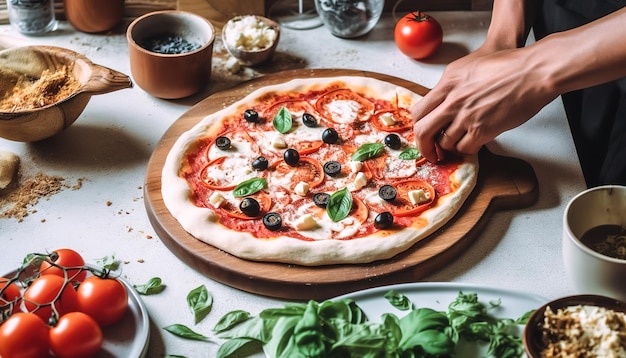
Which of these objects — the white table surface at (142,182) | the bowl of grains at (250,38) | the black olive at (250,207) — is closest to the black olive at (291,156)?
the black olive at (250,207)

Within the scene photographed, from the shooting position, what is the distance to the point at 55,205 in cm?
217

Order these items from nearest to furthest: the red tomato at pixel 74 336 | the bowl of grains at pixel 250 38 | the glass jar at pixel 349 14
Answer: the red tomato at pixel 74 336, the bowl of grains at pixel 250 38, the glass jar at pixel 349 14

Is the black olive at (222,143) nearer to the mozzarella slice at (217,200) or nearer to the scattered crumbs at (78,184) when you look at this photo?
the mozzarella slice at (217,200)

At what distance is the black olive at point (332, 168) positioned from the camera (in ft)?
7.28

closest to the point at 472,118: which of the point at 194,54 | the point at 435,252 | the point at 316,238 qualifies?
the point at 435,252

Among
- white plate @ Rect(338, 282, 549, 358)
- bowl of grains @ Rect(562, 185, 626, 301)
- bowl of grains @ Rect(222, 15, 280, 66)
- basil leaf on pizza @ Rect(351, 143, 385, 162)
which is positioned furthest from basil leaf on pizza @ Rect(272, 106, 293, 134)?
bowl of grains @ Rect(562, 185, 626, 301)

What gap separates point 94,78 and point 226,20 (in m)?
0.75

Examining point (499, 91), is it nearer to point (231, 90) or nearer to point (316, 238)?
point (316, 238)

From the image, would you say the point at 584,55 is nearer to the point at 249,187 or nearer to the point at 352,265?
the point at 352,265

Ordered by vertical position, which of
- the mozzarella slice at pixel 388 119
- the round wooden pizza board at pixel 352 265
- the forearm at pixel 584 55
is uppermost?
the forearm at pixel 584 55

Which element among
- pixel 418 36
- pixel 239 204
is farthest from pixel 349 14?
pixel 239 204

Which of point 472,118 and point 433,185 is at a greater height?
point 472,118

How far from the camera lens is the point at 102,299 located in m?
1.70

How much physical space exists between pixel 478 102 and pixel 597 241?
50 centimetres
